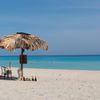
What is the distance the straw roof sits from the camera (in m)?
13.6

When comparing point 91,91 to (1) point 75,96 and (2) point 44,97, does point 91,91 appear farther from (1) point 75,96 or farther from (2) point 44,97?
(2) point 44,97

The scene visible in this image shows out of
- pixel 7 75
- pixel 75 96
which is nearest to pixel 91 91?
pixel 75 96

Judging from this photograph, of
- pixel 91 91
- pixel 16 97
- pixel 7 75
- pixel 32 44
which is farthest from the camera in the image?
pixel 7 75

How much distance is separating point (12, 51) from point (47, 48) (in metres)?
1.48

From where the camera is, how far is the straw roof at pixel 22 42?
1361 cm

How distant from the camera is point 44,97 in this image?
349 inches

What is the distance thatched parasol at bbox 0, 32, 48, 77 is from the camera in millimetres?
13609

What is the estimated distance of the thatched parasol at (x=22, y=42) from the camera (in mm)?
13609

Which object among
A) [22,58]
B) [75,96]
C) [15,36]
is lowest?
[75,96]

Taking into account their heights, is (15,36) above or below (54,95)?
above

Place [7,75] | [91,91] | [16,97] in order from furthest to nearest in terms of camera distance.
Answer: [7,75] < [91,91] < [16,97]

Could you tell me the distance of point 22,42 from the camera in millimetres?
13594

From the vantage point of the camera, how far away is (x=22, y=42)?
44.6ft

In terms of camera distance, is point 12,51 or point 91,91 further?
point 12,51
